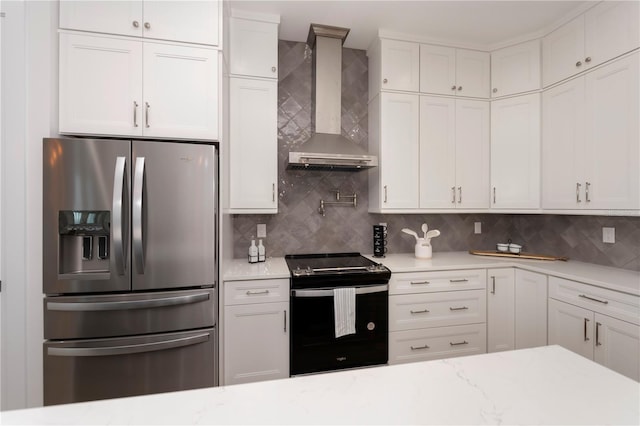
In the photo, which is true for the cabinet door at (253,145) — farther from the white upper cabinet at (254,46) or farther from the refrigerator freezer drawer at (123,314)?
the refrigerator freezer drawer at (123,314)

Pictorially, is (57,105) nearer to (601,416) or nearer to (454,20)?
(601,416)

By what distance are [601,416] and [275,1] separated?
9.03ft

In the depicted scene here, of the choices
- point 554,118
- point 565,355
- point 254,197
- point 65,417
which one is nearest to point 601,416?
point 565,355

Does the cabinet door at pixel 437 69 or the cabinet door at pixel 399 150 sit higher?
the cabinet door at pixel 437 69

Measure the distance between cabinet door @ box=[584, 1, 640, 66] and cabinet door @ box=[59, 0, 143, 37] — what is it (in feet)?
10.3

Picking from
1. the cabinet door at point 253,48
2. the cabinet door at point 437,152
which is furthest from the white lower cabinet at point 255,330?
the cabinet door at point 253,48

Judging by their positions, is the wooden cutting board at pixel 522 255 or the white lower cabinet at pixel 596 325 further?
the wooden cutting board at pixel 522 255

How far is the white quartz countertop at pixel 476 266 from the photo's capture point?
1.88m

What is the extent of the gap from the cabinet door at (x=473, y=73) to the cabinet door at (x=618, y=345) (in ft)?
6.71

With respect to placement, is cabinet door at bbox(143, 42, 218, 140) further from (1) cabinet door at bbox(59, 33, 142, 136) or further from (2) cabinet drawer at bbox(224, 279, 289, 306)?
(2) cabinet drawer at bbox(224, 279, 289, 306)

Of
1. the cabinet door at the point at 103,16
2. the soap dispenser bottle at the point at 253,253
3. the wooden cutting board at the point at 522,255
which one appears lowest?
the wooden cutting board at the point at 522,255

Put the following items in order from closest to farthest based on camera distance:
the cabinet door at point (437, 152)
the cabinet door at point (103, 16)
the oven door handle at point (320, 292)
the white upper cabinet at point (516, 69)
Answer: the cabinet door at point (103, 16) < the oven door handle at point (320, 292) < the white upper cabinet at point (516, 69) < the cabinet door at point (437, 152)

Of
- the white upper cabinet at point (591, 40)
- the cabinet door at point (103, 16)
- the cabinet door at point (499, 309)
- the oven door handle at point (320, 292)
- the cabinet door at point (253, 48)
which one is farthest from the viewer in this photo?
the cabinet door at point (499, 309)

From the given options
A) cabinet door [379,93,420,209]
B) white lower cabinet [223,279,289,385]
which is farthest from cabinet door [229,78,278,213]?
cabinet door [379,93,420,209]
